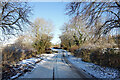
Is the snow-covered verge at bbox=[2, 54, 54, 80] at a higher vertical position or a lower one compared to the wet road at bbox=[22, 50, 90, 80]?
higher

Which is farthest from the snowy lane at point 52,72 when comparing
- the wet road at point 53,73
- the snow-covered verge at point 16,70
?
the snow-covered verge at point 16,70

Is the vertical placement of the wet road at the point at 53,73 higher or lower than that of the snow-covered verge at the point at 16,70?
lower

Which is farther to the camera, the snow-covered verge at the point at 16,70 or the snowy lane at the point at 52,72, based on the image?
the snowy lane at the point at 52,72

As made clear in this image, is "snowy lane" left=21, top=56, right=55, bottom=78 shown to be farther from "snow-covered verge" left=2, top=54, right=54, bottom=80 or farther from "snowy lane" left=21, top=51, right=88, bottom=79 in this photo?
"snow-covered verge" left=2, top=54, right=54, bottom=80

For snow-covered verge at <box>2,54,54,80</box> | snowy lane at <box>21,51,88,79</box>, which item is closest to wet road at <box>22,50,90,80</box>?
snowy lane at <box>21,51,88,79</box>

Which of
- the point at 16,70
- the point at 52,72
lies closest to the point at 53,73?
the point at 52,72

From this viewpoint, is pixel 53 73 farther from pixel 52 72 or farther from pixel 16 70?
pixel 16 70

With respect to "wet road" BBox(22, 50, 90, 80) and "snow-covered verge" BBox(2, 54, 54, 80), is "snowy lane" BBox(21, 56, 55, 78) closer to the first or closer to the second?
"wet road" BBox(22, 50, 90, 80)

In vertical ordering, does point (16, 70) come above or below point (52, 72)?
above

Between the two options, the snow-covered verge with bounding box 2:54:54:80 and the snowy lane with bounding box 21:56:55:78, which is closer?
the snow-covered verge with bounding box 2:54:54:80

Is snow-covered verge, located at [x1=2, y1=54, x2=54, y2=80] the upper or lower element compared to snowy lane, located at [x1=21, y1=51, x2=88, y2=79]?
upper

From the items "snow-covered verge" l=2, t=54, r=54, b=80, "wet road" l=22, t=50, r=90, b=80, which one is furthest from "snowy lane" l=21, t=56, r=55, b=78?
"snow-covered verge" l=2, t=54, r=54, b=80

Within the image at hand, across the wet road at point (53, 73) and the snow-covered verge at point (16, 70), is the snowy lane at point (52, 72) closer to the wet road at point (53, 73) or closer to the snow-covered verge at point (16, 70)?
the wet road at point (53, 73)

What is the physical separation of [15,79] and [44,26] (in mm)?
24663
